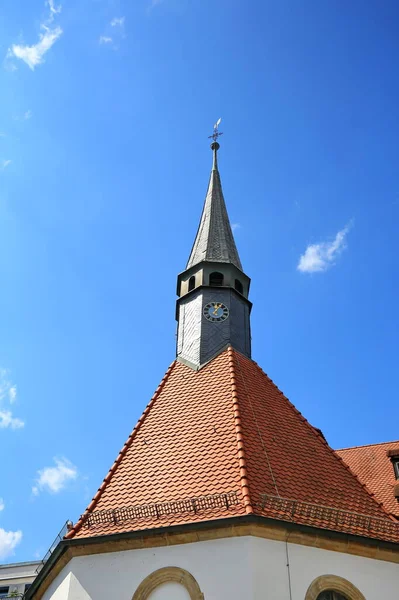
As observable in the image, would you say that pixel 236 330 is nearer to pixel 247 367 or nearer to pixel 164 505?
pixel 247 367

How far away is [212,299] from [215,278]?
102cm

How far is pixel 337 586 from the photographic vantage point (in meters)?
10.5

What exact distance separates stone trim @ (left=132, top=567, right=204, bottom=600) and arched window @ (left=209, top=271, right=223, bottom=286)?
941cm

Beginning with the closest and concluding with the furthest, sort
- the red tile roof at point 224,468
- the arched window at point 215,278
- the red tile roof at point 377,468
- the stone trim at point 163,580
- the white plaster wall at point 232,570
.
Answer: the white plaster wall at point 232,570 < the stone trim at point 163,580 < the red tile roof at point 224,468 < the red tile roof at point 377,468 < the arched window at point 215,278

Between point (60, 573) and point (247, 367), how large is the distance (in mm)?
6712

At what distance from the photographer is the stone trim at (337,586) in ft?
33.9

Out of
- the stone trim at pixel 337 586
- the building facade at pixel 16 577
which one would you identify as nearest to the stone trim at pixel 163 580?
the stone trim at pixel 337 586

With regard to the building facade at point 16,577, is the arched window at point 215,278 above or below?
above

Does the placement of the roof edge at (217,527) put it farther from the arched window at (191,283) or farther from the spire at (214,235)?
the spire at (214,235)

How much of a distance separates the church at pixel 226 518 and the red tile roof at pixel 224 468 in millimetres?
27

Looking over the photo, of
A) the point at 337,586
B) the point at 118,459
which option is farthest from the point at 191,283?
the point at 337,586

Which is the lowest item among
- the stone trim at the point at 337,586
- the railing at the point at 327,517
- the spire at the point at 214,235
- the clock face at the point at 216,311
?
the stone trim at the point at 337,586

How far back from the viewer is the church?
10.2 meters

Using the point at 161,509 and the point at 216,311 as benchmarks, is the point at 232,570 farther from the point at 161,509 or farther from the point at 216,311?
the point at 216,311
